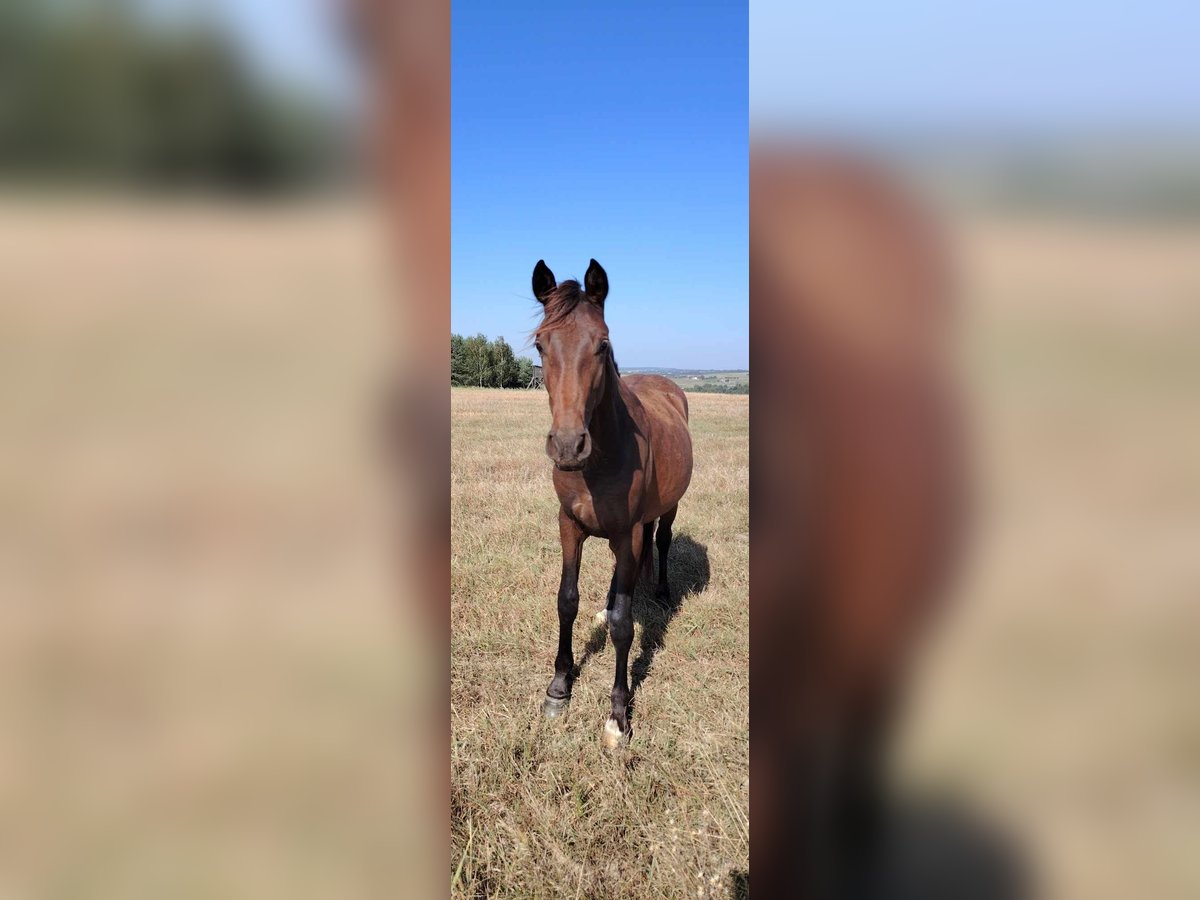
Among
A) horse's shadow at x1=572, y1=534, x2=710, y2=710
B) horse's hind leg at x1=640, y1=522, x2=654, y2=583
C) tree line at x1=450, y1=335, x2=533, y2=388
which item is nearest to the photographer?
horse's shadow at x1=572, y1=534, x2=710, y2=710

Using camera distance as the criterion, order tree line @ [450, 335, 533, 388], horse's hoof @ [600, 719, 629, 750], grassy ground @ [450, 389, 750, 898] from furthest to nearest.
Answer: tree line @ [450, 335, 533, 388]
horse's hoof @ [600, 719, 629, 750]
grassy ground @ [450, 389, 750, 898]

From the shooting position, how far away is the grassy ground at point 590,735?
250 cm

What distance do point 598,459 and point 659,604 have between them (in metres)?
2.39

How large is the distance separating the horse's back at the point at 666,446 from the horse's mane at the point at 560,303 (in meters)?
1.73

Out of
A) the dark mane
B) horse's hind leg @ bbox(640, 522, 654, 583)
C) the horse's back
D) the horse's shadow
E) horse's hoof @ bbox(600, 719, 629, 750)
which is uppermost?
the dark mane

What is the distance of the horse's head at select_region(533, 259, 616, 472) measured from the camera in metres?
2.68

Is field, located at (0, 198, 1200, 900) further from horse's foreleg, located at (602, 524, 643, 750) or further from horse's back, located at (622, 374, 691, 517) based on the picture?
horse's back, located at (622, 374, 691, 517)

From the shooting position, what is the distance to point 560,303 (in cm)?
288

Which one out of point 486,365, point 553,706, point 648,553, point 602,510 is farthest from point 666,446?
point 486,365

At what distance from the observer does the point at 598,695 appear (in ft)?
12.9
